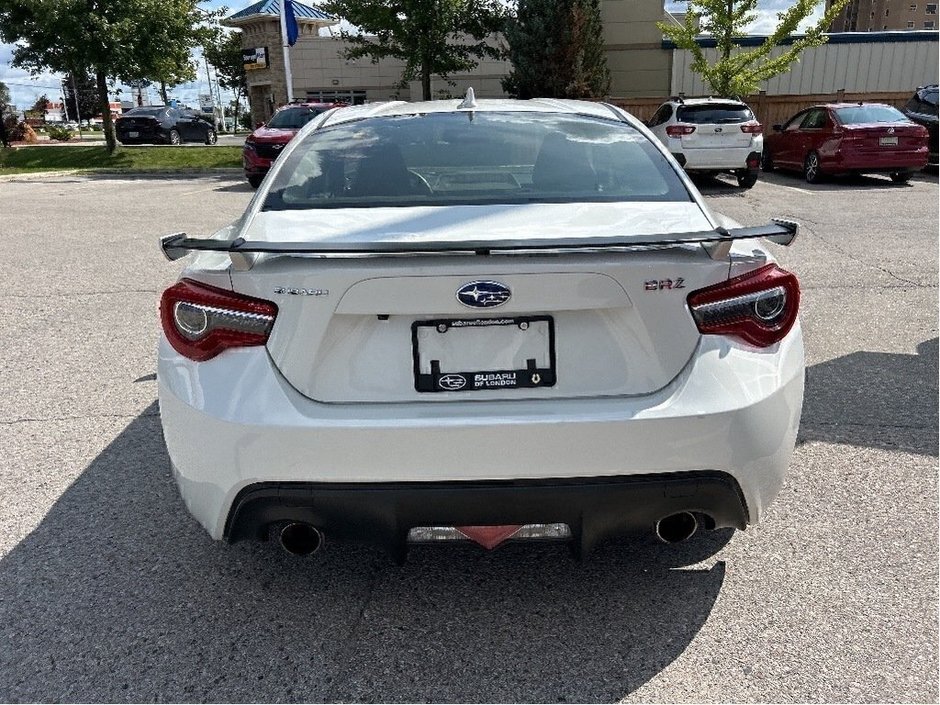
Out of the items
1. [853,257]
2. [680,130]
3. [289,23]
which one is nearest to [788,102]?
[680,130]

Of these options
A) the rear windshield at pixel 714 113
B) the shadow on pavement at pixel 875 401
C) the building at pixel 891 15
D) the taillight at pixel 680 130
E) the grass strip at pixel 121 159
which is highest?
the building at pixel 891 15

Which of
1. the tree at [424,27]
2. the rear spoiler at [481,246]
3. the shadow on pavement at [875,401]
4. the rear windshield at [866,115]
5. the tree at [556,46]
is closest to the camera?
the rear spoiler at [481,246]

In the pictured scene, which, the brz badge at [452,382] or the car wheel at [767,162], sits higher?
the brz badge at [452,382]

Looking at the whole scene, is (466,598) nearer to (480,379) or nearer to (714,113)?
(480,379)

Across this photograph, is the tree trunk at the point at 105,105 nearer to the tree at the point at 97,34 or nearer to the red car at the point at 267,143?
the tree at the point at 97,34

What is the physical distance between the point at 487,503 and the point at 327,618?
31.3 inches

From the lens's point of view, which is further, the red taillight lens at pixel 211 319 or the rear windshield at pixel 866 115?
the rear windshield at pixel 866 115

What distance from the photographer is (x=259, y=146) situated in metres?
15.9

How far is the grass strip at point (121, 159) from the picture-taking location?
869 inches

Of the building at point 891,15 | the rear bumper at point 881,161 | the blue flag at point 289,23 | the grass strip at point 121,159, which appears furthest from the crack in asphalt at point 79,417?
the building at point 891,15

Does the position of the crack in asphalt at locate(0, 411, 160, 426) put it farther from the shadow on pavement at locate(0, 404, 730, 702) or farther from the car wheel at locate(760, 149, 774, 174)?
the car wheel at locate(760, 149, 774, 174)

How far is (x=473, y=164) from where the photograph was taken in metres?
3.16

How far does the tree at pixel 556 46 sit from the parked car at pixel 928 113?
832 cm

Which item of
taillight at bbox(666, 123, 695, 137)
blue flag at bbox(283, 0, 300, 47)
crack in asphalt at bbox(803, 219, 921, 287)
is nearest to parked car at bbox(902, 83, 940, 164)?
taillight at bbox(666, 123, 695, 137)
